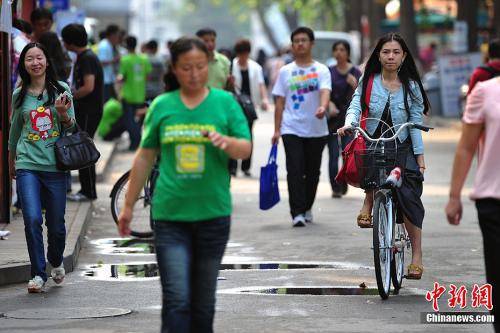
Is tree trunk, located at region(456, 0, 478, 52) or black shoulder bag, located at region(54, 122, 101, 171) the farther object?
tree trunk, located at region(456, 0, 478, 52)

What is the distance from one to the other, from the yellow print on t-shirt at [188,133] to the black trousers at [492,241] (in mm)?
1392

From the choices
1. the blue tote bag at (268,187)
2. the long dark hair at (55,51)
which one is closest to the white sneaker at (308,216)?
the blue tote bag at (268,187)

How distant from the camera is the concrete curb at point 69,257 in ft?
35.7

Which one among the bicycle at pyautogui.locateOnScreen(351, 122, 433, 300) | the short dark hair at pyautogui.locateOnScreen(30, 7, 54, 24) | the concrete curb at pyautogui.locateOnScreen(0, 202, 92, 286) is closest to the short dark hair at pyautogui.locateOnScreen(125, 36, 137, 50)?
the short dark hair at pyautogui.locateOnScreen(30, 7, 54, 24)

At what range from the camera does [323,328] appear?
8.87 metres

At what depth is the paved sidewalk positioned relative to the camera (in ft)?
35.9

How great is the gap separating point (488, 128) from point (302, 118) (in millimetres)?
7599

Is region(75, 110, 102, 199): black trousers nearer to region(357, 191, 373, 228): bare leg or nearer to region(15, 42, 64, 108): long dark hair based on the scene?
region(15, 42, 64, 108): long dark hair

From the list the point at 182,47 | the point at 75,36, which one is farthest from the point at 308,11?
the point at 182,47

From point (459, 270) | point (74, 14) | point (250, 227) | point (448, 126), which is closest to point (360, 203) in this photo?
point (250, 227)

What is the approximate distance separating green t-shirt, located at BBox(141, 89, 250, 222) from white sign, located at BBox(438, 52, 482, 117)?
28820mm

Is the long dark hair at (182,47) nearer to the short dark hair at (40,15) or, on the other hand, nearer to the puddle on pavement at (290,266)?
the puddle on pavement at (290,266)

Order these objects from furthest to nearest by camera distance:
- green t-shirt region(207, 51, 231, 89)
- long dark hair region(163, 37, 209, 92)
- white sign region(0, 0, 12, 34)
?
green t-shirt region(207, 51, 231, 89) → white sign region(0, 0, 12, 34) → long dark hair region(163, 37, 209, 92)

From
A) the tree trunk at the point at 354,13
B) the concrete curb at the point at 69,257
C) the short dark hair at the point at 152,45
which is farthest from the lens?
the tree trunk at the point at 354,13
